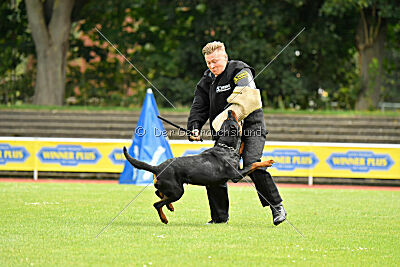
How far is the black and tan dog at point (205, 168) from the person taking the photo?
7.43 meters

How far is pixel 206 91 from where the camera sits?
27.3ft

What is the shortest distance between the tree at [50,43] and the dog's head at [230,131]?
17.8m

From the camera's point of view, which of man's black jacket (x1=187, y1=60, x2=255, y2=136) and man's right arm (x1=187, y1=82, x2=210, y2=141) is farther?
man's right arm (x1=187, y1=82, x2=210, y2=141)

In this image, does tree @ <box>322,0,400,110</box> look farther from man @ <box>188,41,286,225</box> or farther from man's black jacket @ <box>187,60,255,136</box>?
man @ <box>188,41,286,225</box>

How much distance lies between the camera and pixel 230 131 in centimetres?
766

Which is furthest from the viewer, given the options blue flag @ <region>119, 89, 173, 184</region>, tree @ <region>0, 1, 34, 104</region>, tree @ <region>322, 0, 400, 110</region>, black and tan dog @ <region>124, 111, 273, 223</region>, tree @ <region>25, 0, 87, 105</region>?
tree @ <region>0, 1, 34, 104</region>

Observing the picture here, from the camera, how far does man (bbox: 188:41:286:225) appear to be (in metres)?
7.86

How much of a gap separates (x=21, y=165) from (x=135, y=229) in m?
9.33

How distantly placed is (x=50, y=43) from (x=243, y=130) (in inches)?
712

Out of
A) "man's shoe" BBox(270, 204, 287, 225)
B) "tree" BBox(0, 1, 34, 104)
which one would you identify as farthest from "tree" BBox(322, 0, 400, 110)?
"man's shoe" BBox(270, 204, 287, 225)

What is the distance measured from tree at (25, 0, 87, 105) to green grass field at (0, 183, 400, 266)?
1343cm

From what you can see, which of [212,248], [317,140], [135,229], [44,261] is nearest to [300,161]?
[317,140]

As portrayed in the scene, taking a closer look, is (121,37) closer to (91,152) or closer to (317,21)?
(317,21)

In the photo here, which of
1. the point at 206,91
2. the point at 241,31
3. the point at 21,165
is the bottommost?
the point at 21,165
